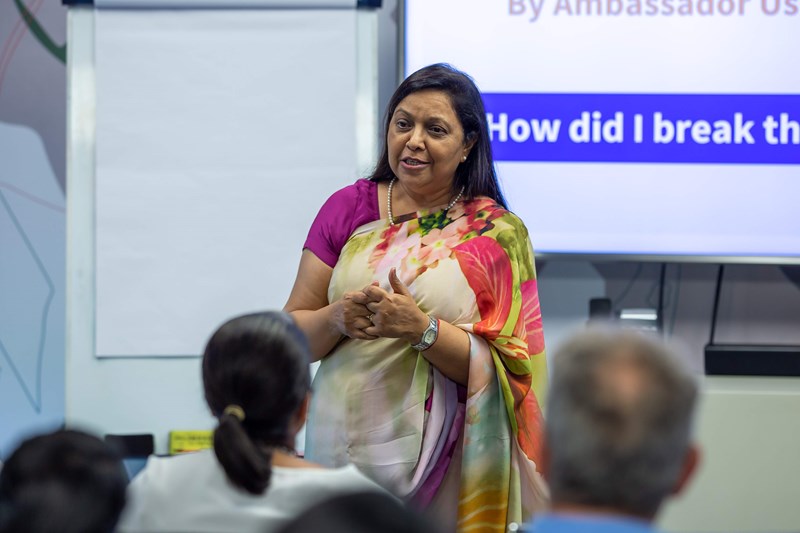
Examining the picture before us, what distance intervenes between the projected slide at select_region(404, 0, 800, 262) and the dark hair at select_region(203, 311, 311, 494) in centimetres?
183

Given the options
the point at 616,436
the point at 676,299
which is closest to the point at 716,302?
the point at 676,299

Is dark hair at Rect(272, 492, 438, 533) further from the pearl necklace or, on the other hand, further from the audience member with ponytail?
the pearl necklace

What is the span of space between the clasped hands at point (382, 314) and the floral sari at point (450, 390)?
0.10 metres

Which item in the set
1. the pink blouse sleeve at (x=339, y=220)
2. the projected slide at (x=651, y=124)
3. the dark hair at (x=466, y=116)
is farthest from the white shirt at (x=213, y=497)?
the projected slide at (x=651, y=124)

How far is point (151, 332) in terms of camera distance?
2.95 meters

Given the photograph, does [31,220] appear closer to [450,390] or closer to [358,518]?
[450,390]

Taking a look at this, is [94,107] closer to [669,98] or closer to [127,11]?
[127,11]

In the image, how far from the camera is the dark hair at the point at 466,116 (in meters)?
2.11

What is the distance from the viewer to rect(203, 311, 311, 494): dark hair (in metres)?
1.41

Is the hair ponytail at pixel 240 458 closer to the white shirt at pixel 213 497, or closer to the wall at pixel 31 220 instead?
the white shirt at pixel 213 497

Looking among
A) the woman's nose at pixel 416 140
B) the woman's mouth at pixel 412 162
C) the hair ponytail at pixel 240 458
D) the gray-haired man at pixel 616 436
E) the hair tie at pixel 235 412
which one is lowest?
the hair ponytail at pixel 240 458

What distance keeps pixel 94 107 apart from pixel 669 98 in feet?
5.51

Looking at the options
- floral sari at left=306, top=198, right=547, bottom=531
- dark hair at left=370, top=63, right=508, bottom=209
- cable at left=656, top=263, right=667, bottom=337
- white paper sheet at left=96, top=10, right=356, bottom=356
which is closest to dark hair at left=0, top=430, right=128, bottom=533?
floral sari at left=306, top=198, right=547, bottom=531

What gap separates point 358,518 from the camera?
2.39 feet
